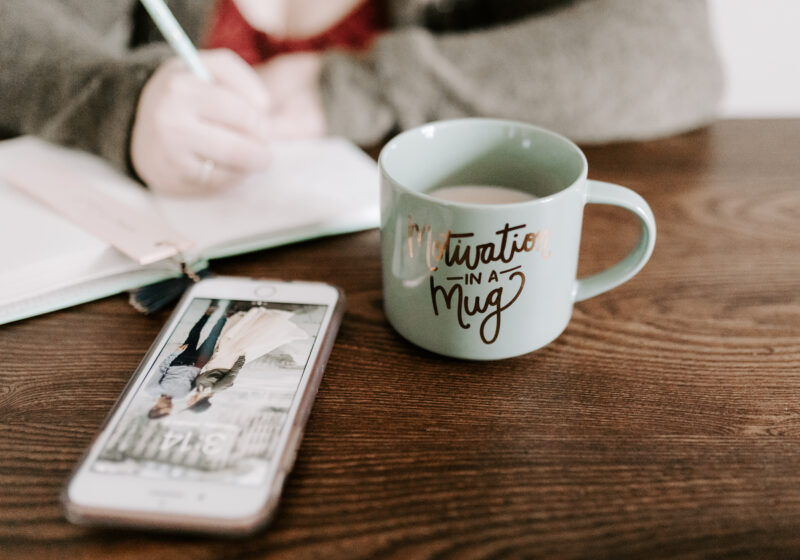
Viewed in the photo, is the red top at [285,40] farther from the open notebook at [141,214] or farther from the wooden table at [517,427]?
the wooden table at [517,427]

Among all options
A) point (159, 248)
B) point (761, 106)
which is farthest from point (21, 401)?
point (761, 106)

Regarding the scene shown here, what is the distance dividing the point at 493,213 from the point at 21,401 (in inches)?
10.8

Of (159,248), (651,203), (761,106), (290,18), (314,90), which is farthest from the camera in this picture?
(761,106)

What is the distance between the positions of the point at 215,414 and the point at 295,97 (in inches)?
16.7

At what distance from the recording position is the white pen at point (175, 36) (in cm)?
46

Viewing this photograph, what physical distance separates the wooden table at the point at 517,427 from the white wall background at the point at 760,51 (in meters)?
0.85

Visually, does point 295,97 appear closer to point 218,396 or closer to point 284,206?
point 284,206

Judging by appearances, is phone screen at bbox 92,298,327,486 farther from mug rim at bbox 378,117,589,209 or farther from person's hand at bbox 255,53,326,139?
person's hand at bbox 255,53,326,139

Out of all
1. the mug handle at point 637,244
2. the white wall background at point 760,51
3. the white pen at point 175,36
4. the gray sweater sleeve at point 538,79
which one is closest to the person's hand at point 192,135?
the white pen at point 175,36

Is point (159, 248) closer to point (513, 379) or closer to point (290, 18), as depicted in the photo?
point (513, 379)

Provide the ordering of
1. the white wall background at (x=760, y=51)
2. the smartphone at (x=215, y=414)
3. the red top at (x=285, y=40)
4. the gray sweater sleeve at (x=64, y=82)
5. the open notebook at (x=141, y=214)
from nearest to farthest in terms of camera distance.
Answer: the smartphone at (x=215, y=414), the open notebook at (x=141, y=214), the gray sweater sleeve at (x=64, y=82), the red top at (x=285, y=40), the white wall background at (x=760, y=51)

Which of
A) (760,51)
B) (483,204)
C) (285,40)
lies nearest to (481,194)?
(483,204)

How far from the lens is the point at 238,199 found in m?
0.50

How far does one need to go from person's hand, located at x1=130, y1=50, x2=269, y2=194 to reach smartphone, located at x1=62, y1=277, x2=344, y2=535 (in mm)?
137
